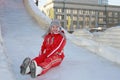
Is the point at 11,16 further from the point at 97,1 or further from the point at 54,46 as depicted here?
the point at 97,1

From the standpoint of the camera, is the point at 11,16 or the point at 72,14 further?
the point at 72,14

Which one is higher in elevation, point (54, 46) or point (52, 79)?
point (54, 46)

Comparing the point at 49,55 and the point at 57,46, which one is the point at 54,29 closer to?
the point at 57,46

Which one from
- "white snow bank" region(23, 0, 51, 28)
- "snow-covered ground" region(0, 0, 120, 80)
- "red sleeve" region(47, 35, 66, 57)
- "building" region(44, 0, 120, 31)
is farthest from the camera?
"building" region(44, 0, 120, 31)

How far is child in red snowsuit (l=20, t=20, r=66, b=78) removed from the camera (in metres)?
3.75

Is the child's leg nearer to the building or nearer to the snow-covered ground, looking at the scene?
the snow-covered ground

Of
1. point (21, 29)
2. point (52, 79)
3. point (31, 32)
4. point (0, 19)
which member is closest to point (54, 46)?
point (52, 79)

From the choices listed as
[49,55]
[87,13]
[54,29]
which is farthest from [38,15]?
[87,13]

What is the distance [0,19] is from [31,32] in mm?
2906

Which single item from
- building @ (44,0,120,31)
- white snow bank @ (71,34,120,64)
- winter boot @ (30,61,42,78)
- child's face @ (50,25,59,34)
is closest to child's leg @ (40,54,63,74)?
winter boot @ (30,61,42,78)

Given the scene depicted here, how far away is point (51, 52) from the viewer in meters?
4.26

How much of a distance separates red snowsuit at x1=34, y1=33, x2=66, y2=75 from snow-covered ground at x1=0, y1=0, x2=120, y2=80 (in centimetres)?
10

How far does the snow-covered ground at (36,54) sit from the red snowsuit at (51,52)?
99 millimetres

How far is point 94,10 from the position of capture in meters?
69.7
